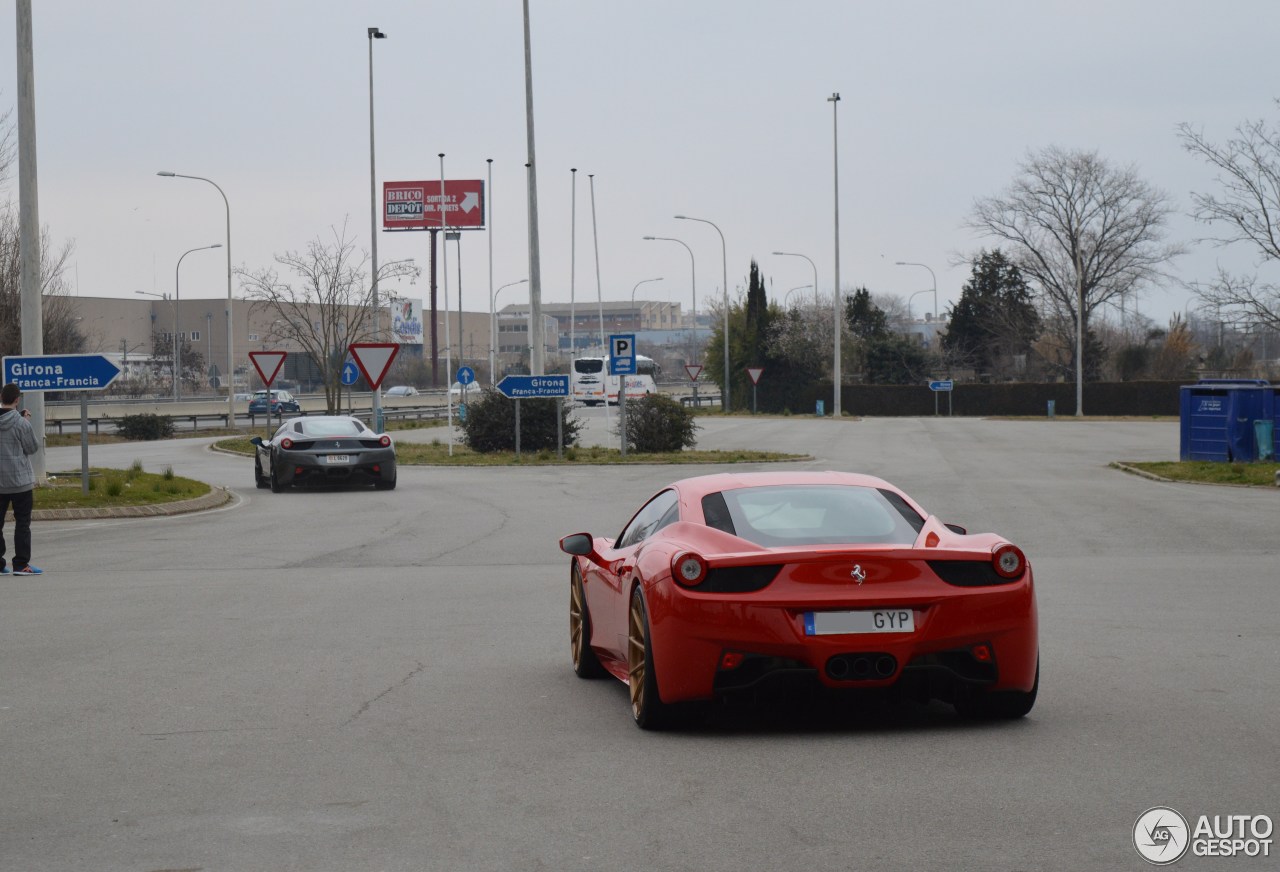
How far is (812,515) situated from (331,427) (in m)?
20.4

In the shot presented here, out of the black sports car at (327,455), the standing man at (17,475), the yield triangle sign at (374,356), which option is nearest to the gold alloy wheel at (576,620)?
the standing man at (17,475)

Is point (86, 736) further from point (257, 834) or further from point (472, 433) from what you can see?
point (472, 433)

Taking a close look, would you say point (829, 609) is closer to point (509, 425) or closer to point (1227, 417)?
point (1227, 417)

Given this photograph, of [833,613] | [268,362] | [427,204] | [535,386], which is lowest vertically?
[833,613]

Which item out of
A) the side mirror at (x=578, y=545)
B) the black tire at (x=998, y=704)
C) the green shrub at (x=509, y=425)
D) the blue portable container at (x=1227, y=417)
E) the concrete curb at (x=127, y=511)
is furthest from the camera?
the green shrub at (x=509, y=425)

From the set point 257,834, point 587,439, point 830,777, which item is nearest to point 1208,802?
point 830,777

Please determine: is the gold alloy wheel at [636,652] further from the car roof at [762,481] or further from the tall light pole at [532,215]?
the tall light pole at [532,215]

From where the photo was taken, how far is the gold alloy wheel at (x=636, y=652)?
7418 millimetres

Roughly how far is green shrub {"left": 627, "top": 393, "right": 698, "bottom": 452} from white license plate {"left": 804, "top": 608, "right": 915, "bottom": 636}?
3080 cm

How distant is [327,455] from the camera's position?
1032 inches

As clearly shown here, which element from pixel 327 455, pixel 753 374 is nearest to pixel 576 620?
pixel 327 455

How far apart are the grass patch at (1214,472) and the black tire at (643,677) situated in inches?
877

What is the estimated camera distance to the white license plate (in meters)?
6.86

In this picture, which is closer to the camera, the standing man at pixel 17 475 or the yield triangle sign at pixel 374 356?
the standing man at pixel 17 475
